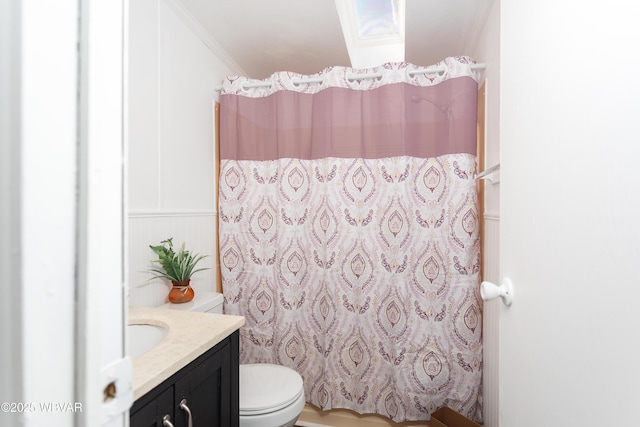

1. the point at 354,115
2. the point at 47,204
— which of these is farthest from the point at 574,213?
the point at 354,115

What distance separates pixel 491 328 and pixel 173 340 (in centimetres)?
137

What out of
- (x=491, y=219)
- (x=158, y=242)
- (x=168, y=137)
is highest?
(x=168, y=137)

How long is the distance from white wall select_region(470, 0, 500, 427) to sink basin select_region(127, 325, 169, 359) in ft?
4.42

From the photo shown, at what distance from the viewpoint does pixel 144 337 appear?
1.05 m

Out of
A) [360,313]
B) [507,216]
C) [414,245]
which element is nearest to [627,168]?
[507,216]

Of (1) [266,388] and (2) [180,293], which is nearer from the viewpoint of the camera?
(1) [266,388]

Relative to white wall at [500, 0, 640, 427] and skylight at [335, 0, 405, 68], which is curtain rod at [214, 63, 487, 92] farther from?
white wall at [500, 0, 640, 427]

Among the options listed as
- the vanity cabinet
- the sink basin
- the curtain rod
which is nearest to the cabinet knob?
the vanity cabinet

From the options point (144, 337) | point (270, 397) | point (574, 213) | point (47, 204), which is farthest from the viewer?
point (270, 397)

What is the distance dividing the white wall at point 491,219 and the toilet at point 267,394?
90 cm

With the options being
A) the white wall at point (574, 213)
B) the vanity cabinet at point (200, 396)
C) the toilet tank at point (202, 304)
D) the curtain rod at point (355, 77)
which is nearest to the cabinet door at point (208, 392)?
the vanity cabinet at point (200, 396)

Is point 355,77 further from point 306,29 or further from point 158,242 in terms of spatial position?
point 158,242

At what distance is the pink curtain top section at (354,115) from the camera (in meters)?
1.68

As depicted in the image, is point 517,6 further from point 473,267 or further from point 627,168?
point 473,267
